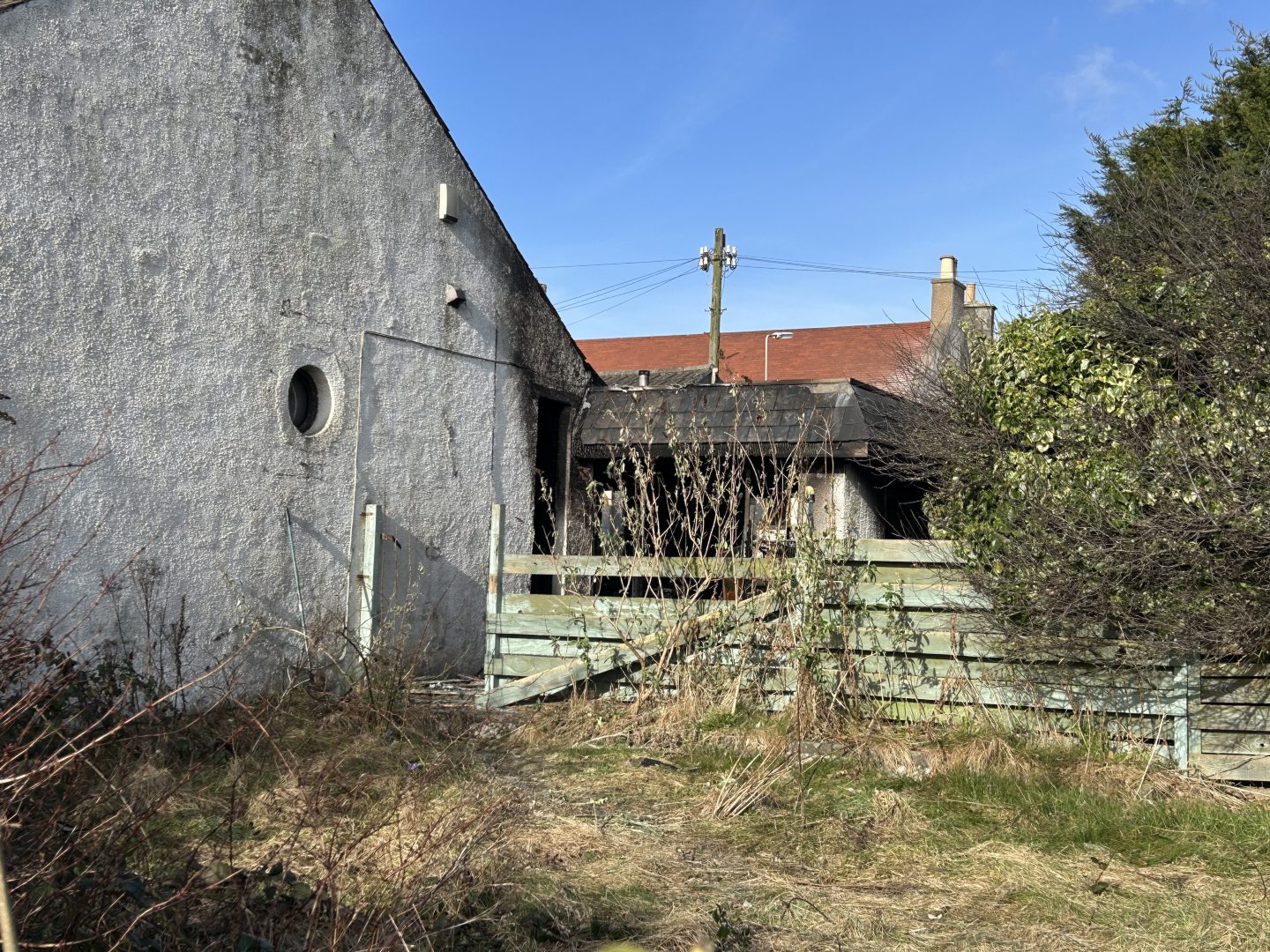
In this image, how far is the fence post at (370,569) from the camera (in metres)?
9.90

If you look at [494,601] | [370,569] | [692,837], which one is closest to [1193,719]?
[692,837]

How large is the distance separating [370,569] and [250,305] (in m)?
2.44

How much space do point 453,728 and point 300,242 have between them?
4.49 m

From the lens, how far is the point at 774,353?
1350 inches

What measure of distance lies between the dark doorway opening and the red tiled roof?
694 inches

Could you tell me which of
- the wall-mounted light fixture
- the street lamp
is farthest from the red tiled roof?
the wall-mounted light fixture

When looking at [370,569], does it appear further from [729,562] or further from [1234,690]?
[1234,690]

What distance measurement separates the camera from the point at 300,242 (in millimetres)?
9867

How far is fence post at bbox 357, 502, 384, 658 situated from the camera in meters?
9.90

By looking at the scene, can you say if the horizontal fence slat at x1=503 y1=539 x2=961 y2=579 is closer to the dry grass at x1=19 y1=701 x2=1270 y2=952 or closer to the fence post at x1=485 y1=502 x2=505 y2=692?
the fence post at x1=485 y1=502 x2=505 y2=692

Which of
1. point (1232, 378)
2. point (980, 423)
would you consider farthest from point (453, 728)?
point (1232, 378)

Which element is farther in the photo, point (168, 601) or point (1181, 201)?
point (168, 601)

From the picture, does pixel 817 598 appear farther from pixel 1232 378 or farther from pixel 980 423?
pixel 1232 378

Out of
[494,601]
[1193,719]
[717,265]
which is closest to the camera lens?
[1193,719]
